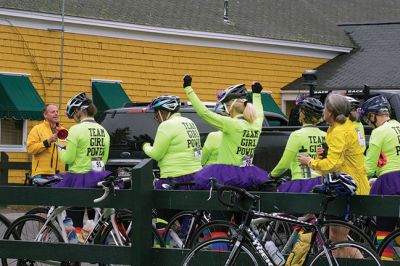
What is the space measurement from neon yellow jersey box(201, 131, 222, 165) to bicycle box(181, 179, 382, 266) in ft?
14.3

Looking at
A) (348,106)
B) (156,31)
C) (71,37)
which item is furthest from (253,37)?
(348,106)

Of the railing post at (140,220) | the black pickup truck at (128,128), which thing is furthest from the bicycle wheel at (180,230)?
the black pickup truck at (128,128)

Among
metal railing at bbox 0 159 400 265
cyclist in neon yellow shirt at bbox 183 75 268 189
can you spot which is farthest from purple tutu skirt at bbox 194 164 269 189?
metal railing at bbox 0 159 400 265

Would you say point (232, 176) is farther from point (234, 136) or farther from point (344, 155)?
point (344, 155)

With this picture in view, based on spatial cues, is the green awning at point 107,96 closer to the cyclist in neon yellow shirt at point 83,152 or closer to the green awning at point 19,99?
the green awning at point 19,99

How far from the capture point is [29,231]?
35.4ft

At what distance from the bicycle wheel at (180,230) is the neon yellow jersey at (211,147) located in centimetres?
195

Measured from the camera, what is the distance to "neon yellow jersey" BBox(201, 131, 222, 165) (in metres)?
13.1

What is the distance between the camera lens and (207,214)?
11516 mm

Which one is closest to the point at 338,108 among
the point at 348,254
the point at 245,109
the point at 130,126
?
the point at 348,254

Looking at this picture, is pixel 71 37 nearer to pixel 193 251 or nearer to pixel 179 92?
pixel 179 92

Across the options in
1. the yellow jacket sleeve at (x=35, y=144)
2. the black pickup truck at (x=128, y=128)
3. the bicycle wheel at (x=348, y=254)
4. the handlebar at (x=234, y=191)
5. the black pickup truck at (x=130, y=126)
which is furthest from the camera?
the black pickup truck at (x=130, y=126)

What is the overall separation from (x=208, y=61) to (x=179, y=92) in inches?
61.8

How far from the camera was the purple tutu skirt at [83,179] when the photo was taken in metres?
11.2
